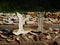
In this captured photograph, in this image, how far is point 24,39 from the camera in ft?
10.9

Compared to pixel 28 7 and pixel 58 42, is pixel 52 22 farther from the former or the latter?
pixel 28 7

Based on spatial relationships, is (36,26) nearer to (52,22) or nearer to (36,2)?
(52,22)

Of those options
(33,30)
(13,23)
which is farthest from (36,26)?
(13,23)

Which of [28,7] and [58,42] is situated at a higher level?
[28,7]

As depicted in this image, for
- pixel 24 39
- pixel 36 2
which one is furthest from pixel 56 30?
pixel 36 2

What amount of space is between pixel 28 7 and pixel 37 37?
45.3 inches

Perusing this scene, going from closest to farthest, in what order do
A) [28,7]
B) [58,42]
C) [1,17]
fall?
[58,42] < [1,17] < [28,7]

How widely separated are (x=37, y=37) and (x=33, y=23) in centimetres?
33

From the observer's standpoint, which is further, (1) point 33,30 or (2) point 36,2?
(2) point 36,2

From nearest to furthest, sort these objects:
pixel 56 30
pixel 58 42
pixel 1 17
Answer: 1. pixel 58 42
2. pixel 56 30
3. pixel 1 17

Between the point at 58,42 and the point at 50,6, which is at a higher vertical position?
the point at 50,6

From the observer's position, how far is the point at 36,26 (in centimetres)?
347

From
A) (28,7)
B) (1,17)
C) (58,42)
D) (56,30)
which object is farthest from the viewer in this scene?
(28,7)

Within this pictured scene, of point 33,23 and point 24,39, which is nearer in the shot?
point 24,39
